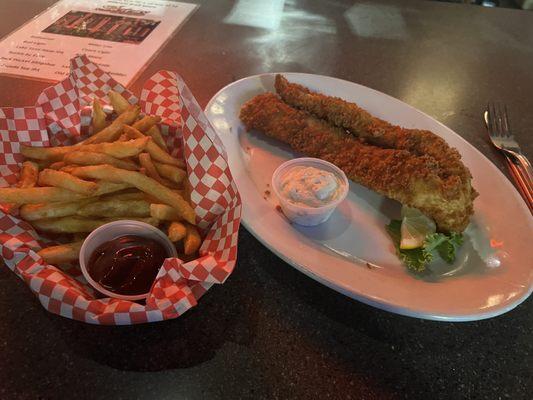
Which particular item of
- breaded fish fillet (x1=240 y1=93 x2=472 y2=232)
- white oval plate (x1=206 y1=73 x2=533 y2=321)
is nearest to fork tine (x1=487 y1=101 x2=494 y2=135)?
white oval plate (x1=206 y1=73 x2=533 y2=321)

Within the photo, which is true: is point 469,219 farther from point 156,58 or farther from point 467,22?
point 467,22

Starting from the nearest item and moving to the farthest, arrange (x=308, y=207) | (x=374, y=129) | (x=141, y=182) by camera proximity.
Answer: (x=141, y=182) < (x=308, y=207) < (x=374, y=129)

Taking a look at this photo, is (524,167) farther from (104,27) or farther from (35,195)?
(104,27)

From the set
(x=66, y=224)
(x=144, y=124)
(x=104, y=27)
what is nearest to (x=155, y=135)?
(x=144, y=124)

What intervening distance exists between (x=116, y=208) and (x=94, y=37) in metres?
1.96

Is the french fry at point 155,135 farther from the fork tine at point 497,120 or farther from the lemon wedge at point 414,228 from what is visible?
the fork tine at point 497,120

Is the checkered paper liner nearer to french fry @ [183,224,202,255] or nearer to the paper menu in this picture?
french fry @ [183,224,202,255]

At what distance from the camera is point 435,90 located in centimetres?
271

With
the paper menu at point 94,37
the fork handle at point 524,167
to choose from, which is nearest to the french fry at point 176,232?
the paper menu at point 94,37

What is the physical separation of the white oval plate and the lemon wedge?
0.09 meters

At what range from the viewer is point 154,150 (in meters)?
1.35

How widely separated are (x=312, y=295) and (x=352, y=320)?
0.53 feet

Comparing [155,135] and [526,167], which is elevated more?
[155,135]

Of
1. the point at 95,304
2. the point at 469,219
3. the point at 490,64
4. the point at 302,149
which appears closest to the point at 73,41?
the point at 302,149
